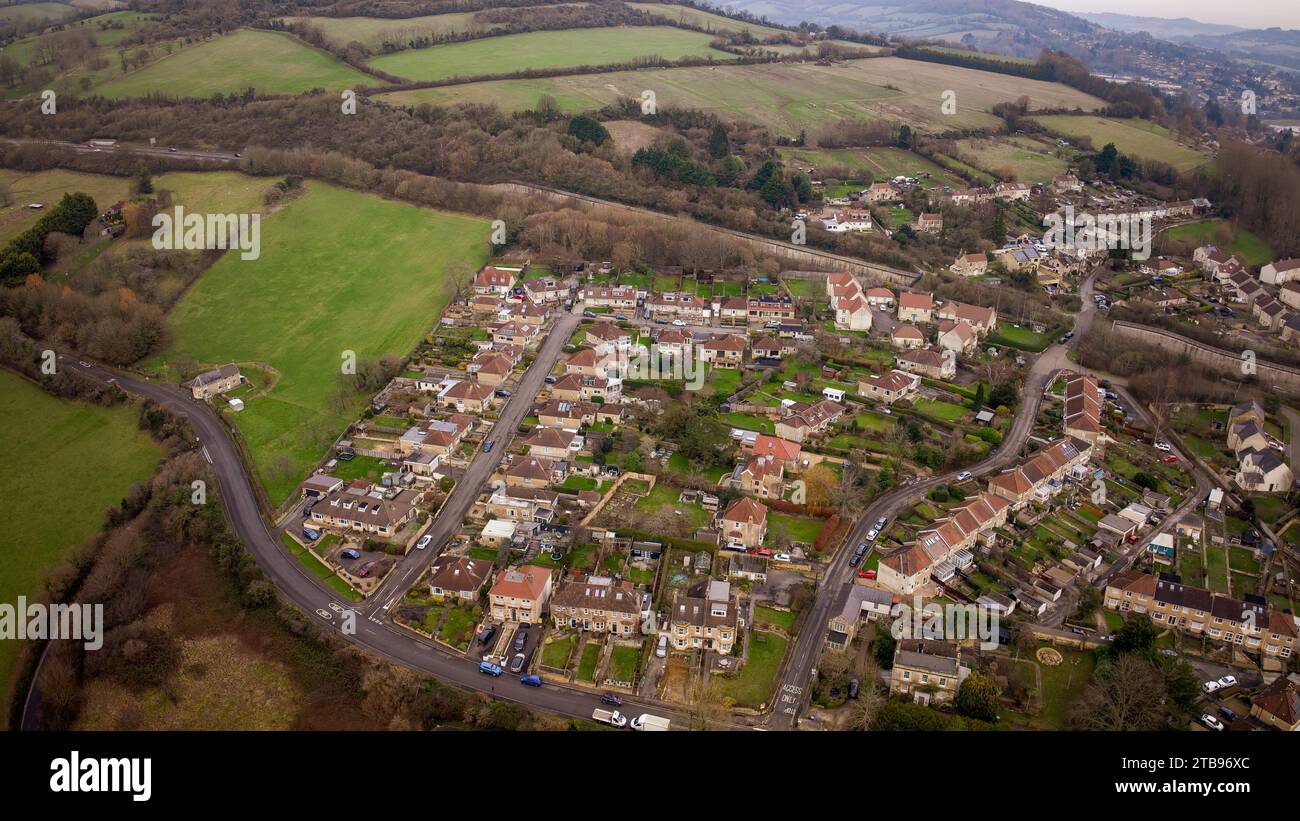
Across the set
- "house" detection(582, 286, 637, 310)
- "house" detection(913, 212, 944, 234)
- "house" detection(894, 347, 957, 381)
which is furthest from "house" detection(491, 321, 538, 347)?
"house" detection(913, 212, 944, 234)

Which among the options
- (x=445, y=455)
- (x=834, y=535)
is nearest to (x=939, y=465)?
(x=834, y=535)

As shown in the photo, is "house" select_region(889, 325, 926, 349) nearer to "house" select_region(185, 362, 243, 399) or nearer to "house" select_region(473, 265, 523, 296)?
"house" select_region(473, 265, 523, 296)

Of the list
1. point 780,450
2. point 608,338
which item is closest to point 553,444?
point 780,450

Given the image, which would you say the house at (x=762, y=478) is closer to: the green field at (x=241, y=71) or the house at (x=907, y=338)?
the house at (x=907, y=338)

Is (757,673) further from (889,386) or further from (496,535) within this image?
(889,386)

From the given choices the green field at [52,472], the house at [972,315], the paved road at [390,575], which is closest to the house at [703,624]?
the paved road at [390,575]

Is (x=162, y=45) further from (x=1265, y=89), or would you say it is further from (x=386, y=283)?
(x=1265, y=89)
